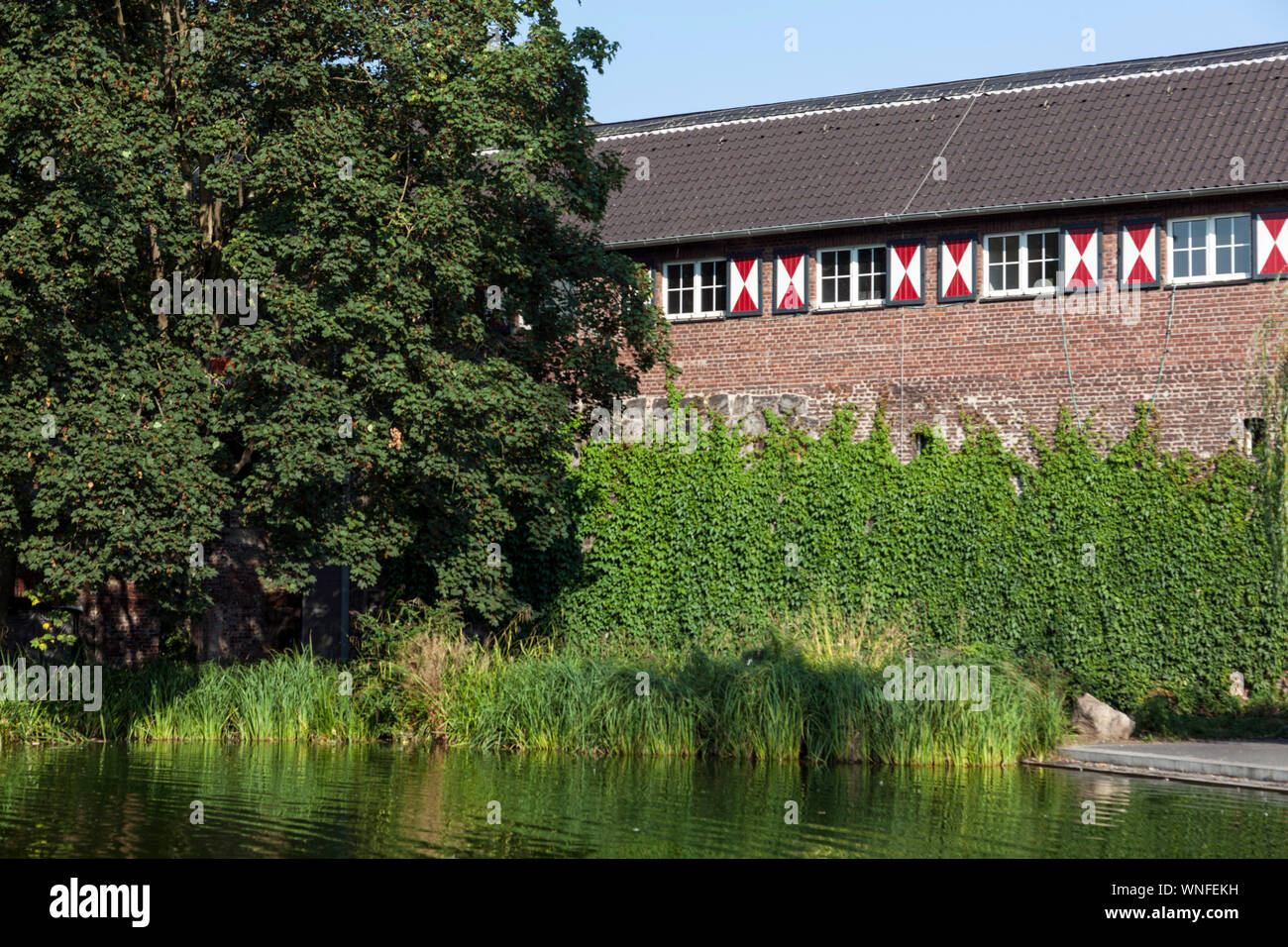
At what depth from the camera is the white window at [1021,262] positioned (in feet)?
64.2

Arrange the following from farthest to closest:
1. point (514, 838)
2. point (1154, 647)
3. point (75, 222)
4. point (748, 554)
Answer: point (748, 554)
point (1154, 647)
point (75, 222)
point (514, 838)

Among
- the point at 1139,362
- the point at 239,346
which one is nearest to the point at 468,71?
the point at 239,346

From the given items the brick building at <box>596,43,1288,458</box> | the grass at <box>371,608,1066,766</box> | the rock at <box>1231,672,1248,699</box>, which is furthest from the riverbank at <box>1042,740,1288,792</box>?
the brick building at <box>596,43,1288,458</box>

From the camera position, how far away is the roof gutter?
721 inches

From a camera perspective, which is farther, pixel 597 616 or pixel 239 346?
pixel 597 616

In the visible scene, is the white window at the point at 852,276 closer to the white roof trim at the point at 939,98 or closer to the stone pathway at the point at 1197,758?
the white roof trim at the point at 939,98

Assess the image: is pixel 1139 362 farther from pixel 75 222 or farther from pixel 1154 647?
pixel 75 222

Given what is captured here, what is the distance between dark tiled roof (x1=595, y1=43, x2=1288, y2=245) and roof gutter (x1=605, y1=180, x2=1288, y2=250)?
4 cm

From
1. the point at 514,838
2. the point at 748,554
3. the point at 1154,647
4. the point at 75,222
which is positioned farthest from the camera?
the point at 748,554

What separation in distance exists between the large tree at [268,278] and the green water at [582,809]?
2.48m

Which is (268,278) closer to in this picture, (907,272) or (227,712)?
(227,712)
